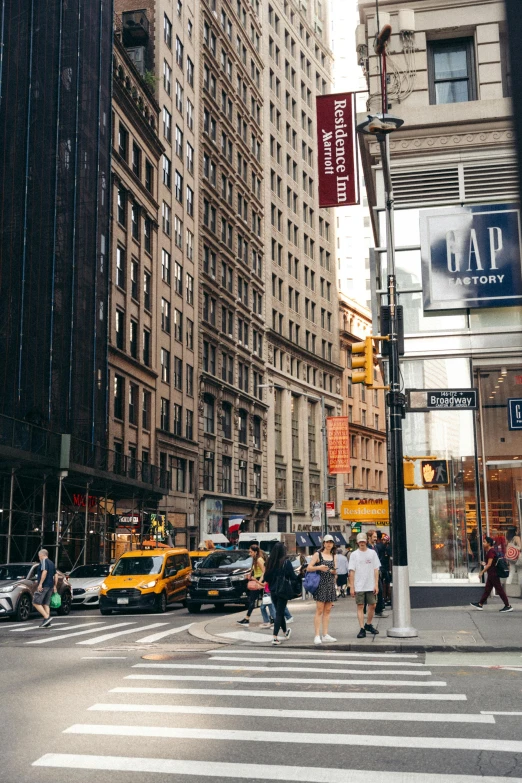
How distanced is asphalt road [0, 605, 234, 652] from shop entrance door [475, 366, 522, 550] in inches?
308

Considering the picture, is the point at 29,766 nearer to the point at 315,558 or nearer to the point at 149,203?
the point at 315,558

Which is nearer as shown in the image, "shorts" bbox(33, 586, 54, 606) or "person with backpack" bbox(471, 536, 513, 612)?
"person with backpack" bbox(471, 536, 513, 612)

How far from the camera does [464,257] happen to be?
17984 mm

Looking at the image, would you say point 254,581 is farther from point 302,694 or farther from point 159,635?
point 302,694

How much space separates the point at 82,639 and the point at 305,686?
762cm

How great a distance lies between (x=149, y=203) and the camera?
52250 millimetres

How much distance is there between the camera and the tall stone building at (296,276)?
77375 mm

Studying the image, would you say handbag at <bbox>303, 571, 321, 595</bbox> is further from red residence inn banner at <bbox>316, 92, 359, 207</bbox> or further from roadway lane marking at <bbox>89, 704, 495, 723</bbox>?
red residence inn banner at <bbox>316, 92, 359, 207</bbox>

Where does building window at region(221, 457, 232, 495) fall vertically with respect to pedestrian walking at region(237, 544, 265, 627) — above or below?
above

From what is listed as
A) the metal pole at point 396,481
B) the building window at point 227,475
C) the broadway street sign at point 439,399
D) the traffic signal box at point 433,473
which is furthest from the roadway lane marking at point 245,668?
the building window at point 227,475

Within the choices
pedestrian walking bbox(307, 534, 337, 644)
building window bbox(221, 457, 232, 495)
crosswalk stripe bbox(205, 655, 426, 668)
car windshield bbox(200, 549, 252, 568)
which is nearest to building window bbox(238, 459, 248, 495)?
building window bbox(221, 457, 232, 495)

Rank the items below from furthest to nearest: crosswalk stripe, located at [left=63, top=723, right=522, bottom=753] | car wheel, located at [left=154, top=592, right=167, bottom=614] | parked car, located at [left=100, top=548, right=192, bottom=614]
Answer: car wheel, located at [left=154, top=592, right=167, bottom=614] → parked car, located at [left=100, top=548, right=192, bottom=614] → crosswalk stripe, located at [left=63, top=723, right=522, bottom=753]

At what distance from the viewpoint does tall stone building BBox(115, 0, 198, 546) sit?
173 ft

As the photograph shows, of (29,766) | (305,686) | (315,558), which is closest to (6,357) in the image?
(315,558)
